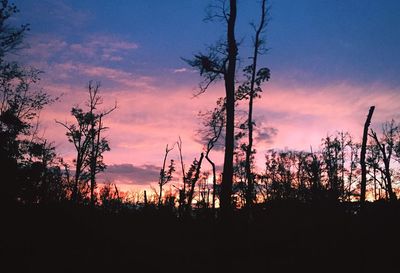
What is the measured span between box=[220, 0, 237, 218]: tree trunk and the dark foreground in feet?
3.98

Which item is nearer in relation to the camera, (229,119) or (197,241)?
(197,241)

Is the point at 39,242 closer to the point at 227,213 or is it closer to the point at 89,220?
the point at 89,220

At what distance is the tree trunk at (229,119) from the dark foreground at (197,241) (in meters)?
1.21

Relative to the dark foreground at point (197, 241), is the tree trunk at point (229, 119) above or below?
above

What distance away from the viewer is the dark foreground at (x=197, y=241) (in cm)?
845

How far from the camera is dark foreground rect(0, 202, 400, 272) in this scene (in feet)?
27.7

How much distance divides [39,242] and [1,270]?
257 cm

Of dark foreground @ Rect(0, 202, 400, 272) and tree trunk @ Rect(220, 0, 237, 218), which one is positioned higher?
tree trunk @ Rect(220, 0, 237, 218)

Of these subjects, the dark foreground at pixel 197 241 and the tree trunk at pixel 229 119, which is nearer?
the dark foreground at pixel 197 241

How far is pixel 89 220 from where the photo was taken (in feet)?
41.5

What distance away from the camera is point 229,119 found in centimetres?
1342

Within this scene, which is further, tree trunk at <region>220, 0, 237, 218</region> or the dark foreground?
tree trunk at <region>220, 0, 237, 218</region>

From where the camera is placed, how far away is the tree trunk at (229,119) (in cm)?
1298

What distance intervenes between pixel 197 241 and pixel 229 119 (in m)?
5.27
